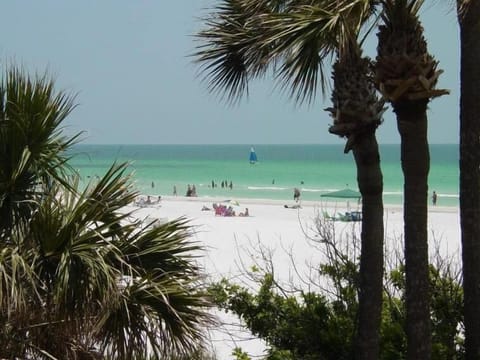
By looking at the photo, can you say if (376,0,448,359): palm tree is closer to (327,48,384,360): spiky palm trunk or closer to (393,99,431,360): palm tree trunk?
(393,99,431,360): palm tree trunk

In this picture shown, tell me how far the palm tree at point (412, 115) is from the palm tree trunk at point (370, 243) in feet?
0.91

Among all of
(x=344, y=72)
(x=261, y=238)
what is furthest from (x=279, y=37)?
(x=261, y=238)

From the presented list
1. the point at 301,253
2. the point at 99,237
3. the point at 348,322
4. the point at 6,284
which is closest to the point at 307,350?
the point at 348,322

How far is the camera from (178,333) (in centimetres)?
398

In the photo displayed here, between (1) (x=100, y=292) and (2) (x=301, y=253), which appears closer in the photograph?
(1) (x=100, y=292)

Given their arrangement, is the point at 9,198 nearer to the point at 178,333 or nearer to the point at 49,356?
the point at 49,356

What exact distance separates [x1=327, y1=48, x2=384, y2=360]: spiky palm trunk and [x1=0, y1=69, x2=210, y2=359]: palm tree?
173 centimetres

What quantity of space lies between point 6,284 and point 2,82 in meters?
1.29

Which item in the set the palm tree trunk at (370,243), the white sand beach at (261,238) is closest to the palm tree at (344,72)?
the palm tree trunk at (370,243)

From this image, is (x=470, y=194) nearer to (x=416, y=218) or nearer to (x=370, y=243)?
(x=416, y=218)

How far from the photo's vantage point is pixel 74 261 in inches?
148

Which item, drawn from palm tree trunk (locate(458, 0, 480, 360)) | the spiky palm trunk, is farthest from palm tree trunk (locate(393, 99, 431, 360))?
palm tree trunk (locate(458, 0, 480, 360))

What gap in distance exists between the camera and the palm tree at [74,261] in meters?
3.72

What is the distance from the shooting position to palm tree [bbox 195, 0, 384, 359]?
480 cm
